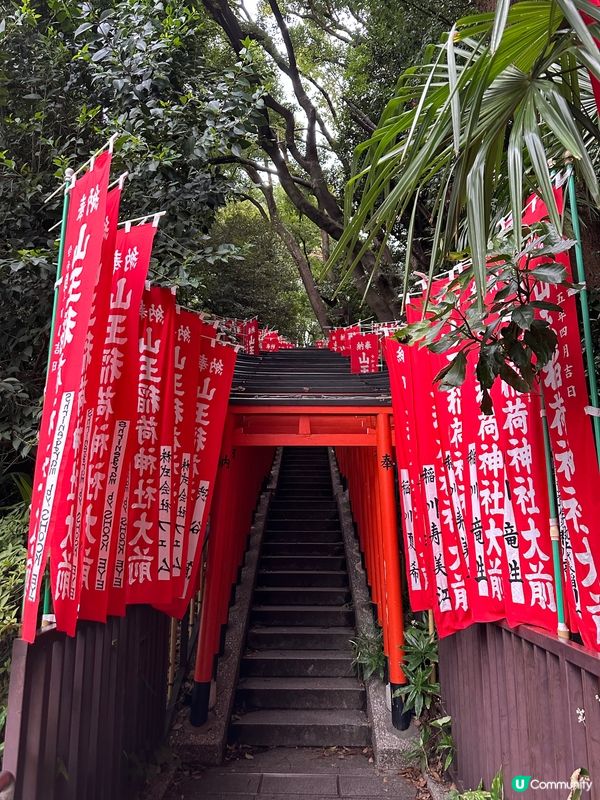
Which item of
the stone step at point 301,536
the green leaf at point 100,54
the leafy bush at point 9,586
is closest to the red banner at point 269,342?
the stone step at point 301,536

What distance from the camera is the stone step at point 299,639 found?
5789 millimetres

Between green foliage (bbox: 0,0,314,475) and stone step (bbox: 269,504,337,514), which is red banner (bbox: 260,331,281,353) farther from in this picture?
green foliage (bbox: 0,0,314,475)

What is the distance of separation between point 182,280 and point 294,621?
444 centimetres

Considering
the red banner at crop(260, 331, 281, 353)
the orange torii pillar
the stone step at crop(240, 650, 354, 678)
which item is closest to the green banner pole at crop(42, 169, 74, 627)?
the orange torii pillar

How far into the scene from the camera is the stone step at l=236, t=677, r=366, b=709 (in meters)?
5.08

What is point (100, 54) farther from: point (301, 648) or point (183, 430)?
point (301, 648)

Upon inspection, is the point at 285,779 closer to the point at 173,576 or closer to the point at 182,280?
the point at 173,576

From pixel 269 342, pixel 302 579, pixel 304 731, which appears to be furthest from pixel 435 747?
pixel 269 342

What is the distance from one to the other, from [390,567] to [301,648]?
191 centimetres

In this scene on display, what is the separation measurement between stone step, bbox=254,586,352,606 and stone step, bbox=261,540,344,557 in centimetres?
91

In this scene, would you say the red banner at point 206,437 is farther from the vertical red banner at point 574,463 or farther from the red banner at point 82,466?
the vertical red banner at point 574,463

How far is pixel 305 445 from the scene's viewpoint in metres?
5.07

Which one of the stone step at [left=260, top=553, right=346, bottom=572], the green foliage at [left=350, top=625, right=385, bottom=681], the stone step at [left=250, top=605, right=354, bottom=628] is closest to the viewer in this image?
the green foliage at [left=350, top=625, right=385, bottom=681]

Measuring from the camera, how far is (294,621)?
620 cm
